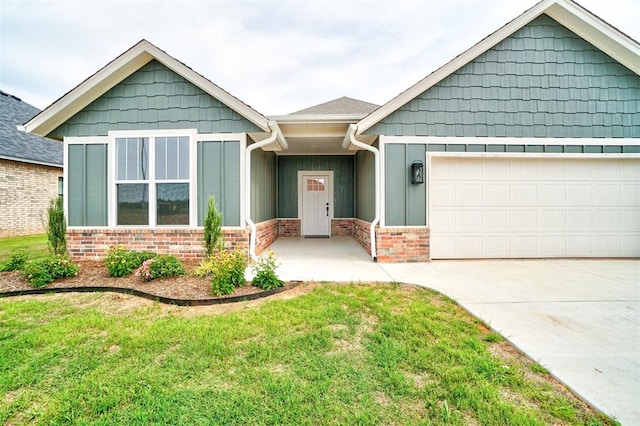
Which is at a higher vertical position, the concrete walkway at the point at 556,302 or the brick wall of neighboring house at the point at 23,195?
the brick wall of neighboring house at the point at 23,195

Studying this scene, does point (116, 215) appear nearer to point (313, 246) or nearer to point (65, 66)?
point (313, 246)

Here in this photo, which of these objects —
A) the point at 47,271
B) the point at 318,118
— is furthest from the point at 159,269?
the point at 318,118

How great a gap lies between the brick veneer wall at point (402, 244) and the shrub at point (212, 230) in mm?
3177

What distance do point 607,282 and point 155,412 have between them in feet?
20.0

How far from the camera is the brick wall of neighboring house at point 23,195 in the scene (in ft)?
31.5

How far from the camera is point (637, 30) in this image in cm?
682

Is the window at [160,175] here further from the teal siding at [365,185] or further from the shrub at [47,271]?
the teal siding at [365,185]

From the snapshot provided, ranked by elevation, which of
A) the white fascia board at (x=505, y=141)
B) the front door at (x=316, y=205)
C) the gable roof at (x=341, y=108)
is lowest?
the front door at (x=316, y=205)

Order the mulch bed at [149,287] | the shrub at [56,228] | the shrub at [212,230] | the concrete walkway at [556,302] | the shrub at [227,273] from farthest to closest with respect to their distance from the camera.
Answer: the shrub at [56,228]
the shrub at [212,230]
the shrub at [227,273]
the mulch bed at [149,287]
the concrete walkway at [556,302]

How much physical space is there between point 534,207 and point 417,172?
110 inches

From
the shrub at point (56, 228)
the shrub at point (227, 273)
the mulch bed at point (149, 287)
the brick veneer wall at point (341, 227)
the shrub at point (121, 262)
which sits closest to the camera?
the mulch bed at point (149, 287)

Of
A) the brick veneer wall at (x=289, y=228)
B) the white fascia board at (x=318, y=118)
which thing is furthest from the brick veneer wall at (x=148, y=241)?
the brick veneer wall at (x=289, y=228)

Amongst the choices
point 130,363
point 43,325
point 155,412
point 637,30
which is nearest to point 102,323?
point 43,325

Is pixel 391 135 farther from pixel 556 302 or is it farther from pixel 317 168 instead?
pixel 317 168
